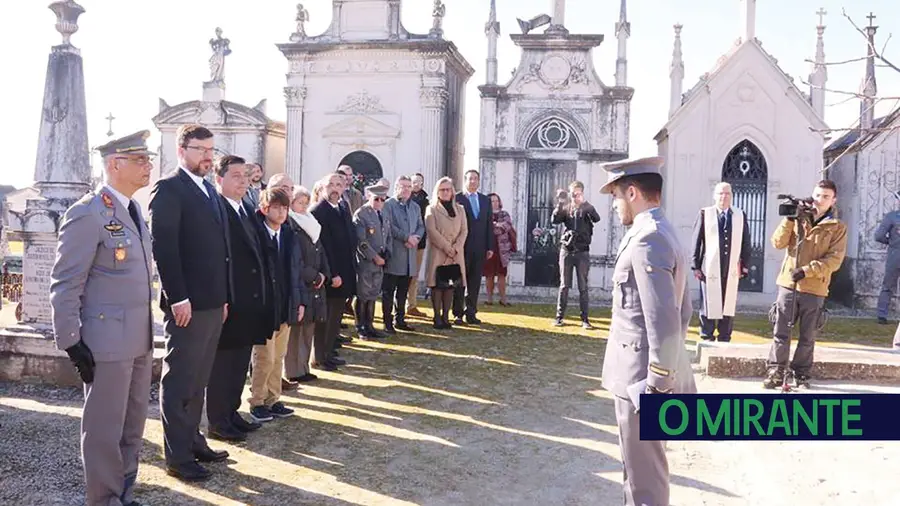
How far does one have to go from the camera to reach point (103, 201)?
4129 millimetres

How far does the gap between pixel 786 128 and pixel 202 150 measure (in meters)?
13.6

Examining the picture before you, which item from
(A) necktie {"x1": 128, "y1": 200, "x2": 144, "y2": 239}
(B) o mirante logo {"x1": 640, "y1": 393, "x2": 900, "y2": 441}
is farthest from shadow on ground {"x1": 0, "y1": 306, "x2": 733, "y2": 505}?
(A) necktie {"x1": 128, "y1": 200, "x2": 144, "y2": 239}

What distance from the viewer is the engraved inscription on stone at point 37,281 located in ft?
24.6

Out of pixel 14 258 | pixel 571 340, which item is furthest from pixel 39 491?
pixel 14 258

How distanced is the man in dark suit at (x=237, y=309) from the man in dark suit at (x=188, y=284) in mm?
374

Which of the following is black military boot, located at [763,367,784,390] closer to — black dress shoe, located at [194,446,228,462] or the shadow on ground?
the shadow on ground

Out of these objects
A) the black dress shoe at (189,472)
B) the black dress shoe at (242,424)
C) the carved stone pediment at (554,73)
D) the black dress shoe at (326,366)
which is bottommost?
the black dress shoe at (189,472)

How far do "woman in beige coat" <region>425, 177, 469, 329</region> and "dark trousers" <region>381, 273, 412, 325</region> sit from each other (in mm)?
394

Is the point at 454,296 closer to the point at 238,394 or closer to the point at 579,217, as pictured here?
the point at 579,217

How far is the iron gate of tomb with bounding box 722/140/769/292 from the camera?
50.3ft

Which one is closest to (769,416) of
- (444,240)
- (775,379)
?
(775,379)

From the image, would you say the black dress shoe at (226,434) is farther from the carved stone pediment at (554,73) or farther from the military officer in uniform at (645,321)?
the carved stone pediment at (554,73)

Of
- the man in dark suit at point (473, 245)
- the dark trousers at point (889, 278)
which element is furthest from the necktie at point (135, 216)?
the dark trousers at point (889, 278)

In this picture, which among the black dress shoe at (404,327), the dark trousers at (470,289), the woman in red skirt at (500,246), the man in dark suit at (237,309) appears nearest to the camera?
the man in dark suit at (237,309)
